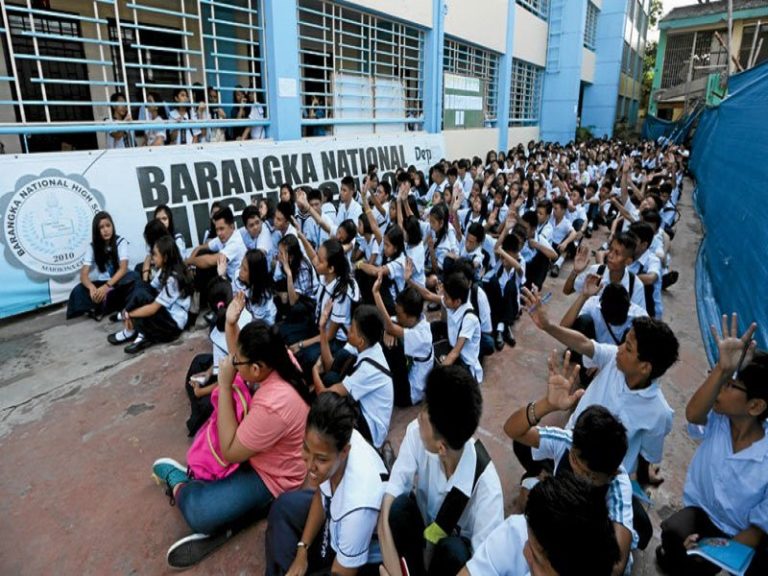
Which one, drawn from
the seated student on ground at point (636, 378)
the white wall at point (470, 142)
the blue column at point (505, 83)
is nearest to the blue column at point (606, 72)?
the blue column at point (505, 83)

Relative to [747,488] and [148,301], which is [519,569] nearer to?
[747,488]

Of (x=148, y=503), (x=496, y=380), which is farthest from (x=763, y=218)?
(x=148, y=503)

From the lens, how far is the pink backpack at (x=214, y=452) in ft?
7.08

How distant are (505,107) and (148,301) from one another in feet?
38.7

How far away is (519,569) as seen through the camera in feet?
4.58

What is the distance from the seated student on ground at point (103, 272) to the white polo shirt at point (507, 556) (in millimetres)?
4041

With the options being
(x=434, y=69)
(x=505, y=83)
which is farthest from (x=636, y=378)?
(x=505, y=83)

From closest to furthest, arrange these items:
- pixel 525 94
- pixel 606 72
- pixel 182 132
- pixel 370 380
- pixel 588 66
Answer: pixel 370 380
pixel 182 132
pixel 525 94
pixel 588 66
pixel 606 72

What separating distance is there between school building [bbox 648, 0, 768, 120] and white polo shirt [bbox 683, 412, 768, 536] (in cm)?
2158

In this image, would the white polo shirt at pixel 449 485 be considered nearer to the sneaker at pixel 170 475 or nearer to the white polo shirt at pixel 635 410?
the white polo shirt at pixel 635 410

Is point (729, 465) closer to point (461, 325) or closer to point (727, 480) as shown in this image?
point (727, 480)

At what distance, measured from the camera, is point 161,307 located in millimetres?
4000

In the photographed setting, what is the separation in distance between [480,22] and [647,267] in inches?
371

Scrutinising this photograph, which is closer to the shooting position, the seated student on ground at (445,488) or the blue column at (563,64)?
the seated student on ground at (445,488)
